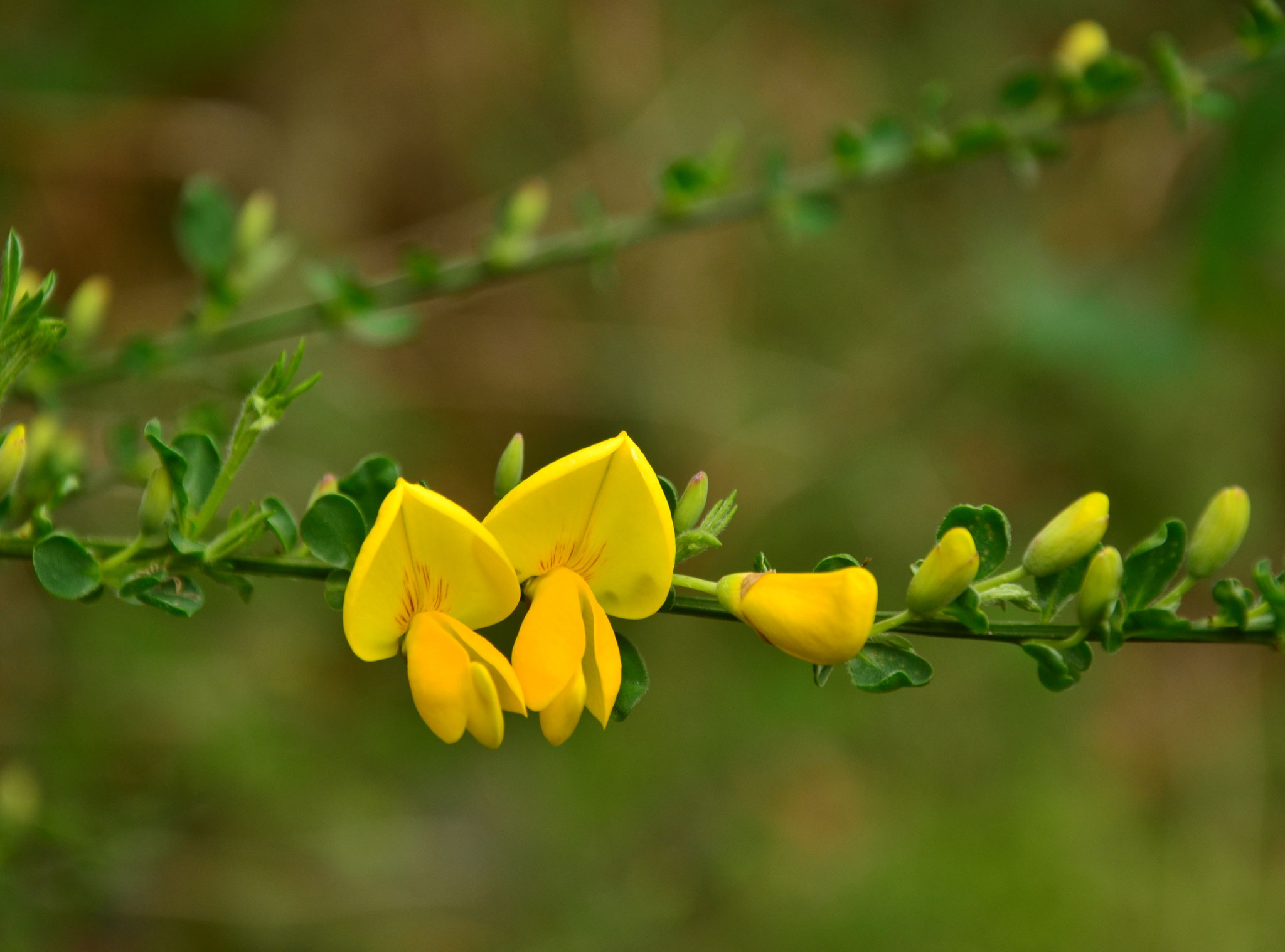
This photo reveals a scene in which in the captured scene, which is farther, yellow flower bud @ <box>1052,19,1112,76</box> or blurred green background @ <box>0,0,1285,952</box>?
blurred green background @ <box>0,0,1285,952</box>

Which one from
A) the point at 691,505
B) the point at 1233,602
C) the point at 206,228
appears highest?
the point at 206,228

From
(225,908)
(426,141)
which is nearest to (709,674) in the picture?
(225,908)

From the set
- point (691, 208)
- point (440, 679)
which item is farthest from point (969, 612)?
point (691, 208)

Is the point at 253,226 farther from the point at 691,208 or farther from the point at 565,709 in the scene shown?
the point at 565,709

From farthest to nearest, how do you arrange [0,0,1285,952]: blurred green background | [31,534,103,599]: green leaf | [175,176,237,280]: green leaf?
1. [0,0,1285,952]: blurred green background
2. [175,176,237,280]: green leaf
3. [31,534,103,599]: green leaf

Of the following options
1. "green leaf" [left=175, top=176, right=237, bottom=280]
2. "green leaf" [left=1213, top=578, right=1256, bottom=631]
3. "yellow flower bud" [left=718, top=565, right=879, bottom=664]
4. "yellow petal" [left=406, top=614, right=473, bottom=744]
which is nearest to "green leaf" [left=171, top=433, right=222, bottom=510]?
"yellow petal" [left=406, top=614, right=473, bottom=744]

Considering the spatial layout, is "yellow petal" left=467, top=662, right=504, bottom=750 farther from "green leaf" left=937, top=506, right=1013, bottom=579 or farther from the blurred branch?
the blurred branch

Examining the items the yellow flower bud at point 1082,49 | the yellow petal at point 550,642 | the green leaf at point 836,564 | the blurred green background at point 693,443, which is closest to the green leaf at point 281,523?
the yellow petal at point 550,642
